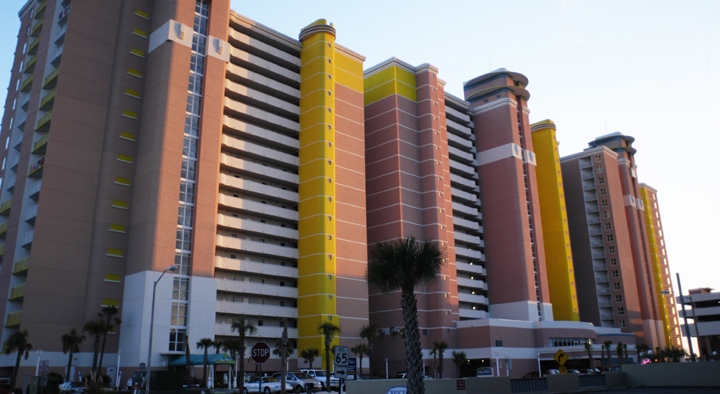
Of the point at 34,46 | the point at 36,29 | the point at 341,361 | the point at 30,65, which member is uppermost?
the point at 36,29

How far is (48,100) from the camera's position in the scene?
7600 cm

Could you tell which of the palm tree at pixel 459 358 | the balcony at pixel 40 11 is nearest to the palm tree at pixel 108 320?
the balcony at pixel 40 11

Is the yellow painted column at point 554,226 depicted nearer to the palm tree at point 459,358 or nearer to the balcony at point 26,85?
the palm tree at point 459,358

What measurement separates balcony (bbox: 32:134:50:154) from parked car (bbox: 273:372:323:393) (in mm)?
39787

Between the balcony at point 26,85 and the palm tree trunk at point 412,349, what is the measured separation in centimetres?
7265

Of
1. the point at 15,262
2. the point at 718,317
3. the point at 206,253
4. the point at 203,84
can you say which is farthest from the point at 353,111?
the point at 718,317

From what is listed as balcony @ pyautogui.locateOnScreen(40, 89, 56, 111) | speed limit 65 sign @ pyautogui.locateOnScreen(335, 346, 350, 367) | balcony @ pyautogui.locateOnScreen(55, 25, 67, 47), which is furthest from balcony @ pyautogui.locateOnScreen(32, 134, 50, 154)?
speed limit 65 sign @ pyautogui.locateOnScreen(335, 346, 350, 367)

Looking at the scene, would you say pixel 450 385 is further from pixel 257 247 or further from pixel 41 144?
pixel 41 144

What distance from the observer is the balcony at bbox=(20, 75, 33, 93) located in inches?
3325

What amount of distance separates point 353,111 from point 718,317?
89452mm

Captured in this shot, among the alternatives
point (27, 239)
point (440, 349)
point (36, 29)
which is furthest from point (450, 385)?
point (36, 29)

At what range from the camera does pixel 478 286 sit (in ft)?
363

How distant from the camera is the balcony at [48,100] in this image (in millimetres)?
75719

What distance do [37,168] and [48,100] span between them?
9383mm
